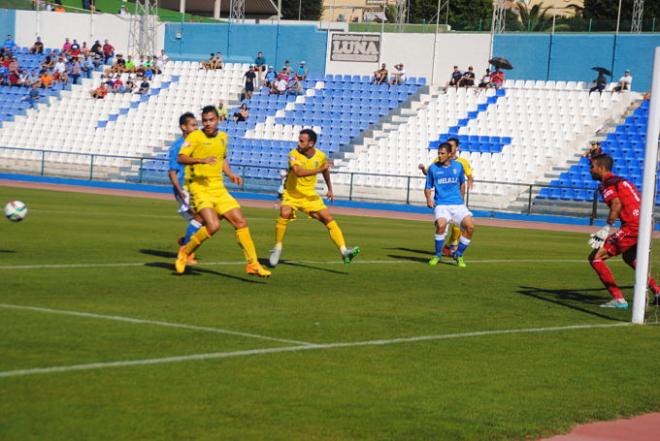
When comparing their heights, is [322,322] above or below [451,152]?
below

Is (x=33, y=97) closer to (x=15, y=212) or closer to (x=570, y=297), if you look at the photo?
(x=15, y=212)

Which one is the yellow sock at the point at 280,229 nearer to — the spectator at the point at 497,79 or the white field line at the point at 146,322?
the white field line at the point at 146,322

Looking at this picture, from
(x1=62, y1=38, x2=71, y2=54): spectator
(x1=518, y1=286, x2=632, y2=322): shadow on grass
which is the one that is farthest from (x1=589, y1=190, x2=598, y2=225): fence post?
(x1=62, y1=38, x2=71, y2=54): spectator

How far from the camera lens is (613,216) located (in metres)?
13.0

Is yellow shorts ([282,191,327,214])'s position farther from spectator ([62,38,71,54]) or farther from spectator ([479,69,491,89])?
spectator ([62,38,71,54])

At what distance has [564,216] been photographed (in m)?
36.8

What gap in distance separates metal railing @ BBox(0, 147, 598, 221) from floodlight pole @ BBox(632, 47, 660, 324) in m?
23.3

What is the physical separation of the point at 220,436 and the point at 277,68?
52193mm

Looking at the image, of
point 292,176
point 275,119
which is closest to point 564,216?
point 275,119

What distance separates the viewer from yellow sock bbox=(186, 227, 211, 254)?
1372cm

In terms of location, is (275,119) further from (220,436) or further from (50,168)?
(220,436)

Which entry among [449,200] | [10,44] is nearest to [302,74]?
[10,44]

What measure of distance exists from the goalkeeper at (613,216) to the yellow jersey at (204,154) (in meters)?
4.56

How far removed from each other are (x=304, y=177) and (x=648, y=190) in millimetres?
5318
